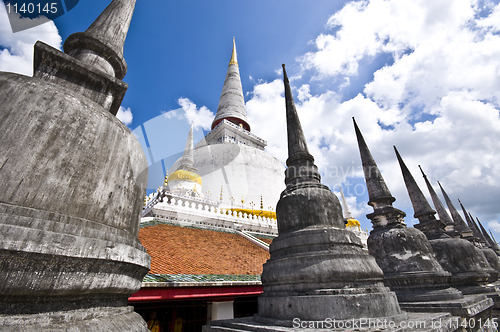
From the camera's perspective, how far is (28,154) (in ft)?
4.92

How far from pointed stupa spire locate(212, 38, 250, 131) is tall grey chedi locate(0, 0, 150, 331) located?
28.3 metres

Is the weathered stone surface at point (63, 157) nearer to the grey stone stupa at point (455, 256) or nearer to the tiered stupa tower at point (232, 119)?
the grey stone stupa at point (455, 256)

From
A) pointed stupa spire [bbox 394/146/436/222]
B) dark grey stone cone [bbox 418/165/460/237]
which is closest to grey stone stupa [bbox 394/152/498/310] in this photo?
pointed stupa spire [bbox 394/146/436/222]

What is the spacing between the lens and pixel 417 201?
6.58 meters

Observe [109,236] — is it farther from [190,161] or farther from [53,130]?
[190,161]

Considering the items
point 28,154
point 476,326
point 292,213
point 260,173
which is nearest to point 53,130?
point 28,154

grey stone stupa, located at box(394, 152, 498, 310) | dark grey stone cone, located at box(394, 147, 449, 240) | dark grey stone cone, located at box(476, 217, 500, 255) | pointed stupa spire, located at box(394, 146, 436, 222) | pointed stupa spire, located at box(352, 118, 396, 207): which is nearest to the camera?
pointed stupa spire, located at box(352, 118, 396, 207)

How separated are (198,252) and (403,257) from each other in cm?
443

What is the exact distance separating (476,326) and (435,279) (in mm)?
825

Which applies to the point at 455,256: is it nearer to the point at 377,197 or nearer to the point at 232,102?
the point at 377,197

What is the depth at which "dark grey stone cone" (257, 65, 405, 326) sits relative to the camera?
8.66ft

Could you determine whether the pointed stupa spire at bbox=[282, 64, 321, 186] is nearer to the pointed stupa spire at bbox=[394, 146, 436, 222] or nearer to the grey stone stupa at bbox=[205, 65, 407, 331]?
the grey stone stupa at bbox=[205, 65, 407, 331]

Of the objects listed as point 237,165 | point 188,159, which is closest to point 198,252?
point 188,159

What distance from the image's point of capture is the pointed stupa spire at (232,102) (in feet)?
100
